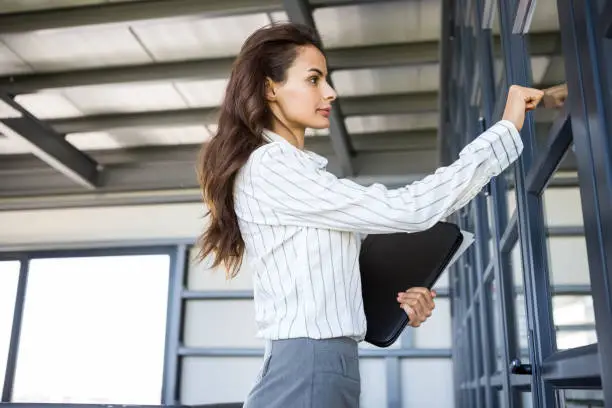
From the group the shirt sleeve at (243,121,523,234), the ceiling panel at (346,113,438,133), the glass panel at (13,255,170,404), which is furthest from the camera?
the glass panel at (13,255,170,404)

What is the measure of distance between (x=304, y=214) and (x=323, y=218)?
0.03 m

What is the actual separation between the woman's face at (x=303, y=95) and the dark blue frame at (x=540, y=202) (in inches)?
15.5

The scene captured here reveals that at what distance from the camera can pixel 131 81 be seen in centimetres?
465

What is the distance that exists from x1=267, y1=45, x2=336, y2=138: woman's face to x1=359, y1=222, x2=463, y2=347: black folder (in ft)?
0.89

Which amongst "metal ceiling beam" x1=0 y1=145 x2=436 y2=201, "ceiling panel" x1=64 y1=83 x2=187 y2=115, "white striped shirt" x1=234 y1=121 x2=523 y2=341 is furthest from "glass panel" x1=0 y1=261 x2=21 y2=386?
"white striped shirt" x1=234 y1=121 x2=523 y2=341

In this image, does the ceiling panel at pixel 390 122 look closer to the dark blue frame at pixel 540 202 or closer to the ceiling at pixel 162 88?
the ceiling at pixel 162 88

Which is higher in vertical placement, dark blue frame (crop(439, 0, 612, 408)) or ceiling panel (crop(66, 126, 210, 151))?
ceiling panel (crop(66, 126, 210, 151))

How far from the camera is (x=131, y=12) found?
12.7 feet

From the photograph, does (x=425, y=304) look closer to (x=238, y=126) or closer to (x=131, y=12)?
(x=238, y=126)

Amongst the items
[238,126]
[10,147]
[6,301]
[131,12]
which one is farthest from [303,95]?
[6,301]

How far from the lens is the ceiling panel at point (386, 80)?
4637 mm

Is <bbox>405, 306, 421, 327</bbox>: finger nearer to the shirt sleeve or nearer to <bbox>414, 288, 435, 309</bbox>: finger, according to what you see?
<bbox>414, 288, 435, 309</bbox>: finger

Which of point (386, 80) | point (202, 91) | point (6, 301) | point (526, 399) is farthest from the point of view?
point (6, 301)

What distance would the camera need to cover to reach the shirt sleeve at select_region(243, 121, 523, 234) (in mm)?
947
